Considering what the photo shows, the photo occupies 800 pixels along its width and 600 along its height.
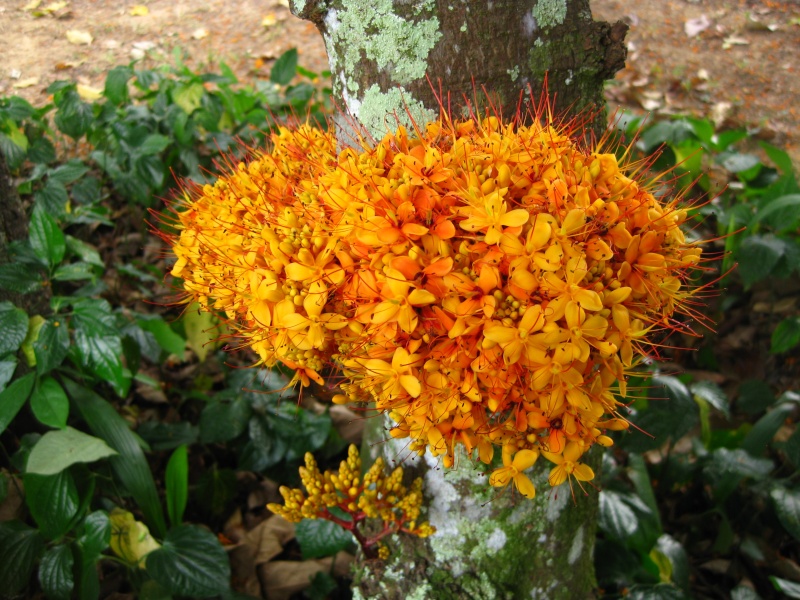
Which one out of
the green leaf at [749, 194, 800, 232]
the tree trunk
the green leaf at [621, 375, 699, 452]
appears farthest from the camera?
the green leaf at [749, 194, 800, 232]

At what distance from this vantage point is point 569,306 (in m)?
0.90

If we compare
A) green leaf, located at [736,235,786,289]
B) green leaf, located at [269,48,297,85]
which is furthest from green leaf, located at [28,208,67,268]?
green leaf, located at [736,235,786,289]

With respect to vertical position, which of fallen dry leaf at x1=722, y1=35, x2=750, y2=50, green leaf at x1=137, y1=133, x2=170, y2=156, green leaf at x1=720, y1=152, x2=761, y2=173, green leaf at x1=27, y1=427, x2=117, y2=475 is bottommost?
fallen dry leaf at x1=722, y1=35, x2=750, y2=50

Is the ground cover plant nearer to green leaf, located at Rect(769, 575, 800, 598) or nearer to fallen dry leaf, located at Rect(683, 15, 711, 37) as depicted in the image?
green leaf, located at Rect(769, 575, 800, 598)

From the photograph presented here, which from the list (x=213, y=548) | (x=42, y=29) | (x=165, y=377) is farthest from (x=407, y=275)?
(x=42, y=29)

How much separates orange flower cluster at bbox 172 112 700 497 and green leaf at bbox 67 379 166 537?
105cm

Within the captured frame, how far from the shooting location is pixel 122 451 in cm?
195

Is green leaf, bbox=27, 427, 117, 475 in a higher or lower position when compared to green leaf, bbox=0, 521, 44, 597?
higher

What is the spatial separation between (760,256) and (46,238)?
2346 millimetres

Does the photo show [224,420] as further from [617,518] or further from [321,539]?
[617,518]

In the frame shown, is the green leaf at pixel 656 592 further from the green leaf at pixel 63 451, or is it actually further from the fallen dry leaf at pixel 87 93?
the fallen dry leaf at pixel 87 93

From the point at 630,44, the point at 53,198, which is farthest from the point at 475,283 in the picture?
the point at 630,44

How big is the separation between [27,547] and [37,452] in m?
0.26

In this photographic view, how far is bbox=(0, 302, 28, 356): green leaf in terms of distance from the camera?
66.5 inches
